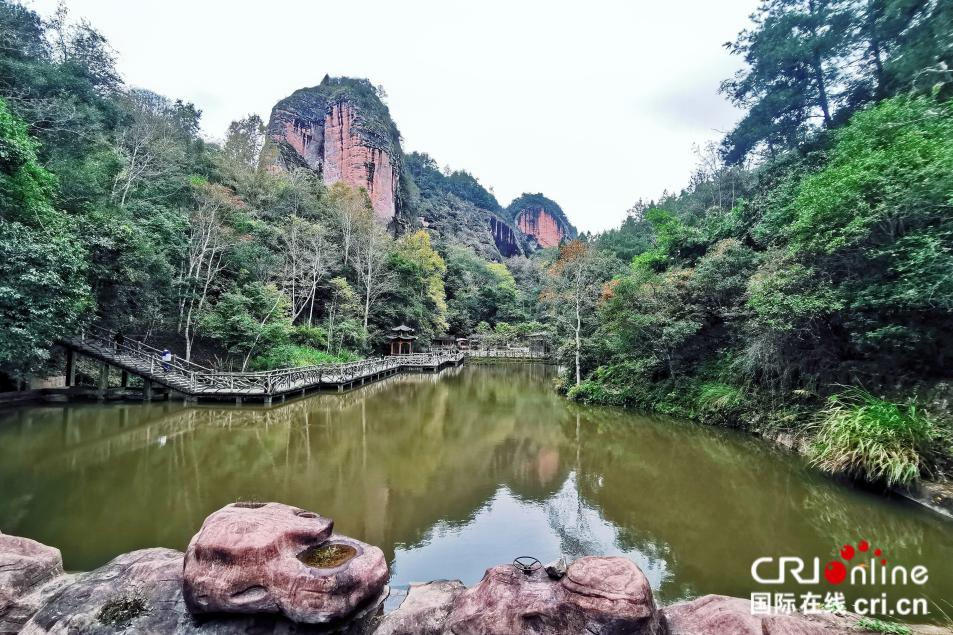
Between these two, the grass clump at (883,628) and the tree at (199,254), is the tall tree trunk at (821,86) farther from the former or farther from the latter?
the tree at (199,254)

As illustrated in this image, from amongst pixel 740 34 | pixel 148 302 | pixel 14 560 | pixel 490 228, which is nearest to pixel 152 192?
pixel 148 302

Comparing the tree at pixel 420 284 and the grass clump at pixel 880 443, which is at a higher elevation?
the tree at pixel 420 284

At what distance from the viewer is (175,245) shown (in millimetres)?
13555

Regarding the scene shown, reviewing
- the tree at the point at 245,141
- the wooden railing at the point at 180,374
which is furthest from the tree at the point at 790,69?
the tree at the point at 245,141

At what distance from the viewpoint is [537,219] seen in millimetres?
81875

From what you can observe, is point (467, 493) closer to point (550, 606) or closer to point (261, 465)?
point (261, 465)

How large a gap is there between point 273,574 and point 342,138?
39.3m

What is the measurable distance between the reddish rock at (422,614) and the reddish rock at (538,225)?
79833mm

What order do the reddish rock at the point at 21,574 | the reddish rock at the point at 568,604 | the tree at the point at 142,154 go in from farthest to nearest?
the tree at the point at 142,154 → the reddish rock at the point at 21,574 → the reddish rock at the point at 568,604

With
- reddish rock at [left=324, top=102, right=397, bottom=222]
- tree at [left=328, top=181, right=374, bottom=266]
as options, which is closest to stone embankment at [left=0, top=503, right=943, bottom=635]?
tree at [left=328, top=181, right=374, bottom=266]

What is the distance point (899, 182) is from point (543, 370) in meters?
19.6

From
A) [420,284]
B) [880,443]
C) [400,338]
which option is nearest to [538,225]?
[420,284]

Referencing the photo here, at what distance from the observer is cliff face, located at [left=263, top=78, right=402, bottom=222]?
34.8 meters

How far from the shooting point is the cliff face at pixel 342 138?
3478 cm
